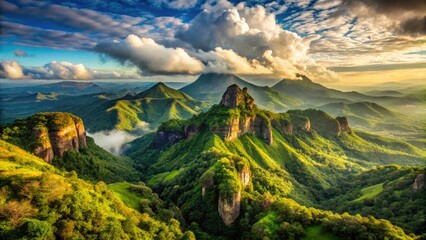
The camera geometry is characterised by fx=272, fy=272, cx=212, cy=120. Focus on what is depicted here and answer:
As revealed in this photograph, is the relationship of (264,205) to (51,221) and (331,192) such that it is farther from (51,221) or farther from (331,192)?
(331,192)

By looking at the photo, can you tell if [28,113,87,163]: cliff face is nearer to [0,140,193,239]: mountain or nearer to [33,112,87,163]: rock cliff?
[33,112,87,163]: rock cliff

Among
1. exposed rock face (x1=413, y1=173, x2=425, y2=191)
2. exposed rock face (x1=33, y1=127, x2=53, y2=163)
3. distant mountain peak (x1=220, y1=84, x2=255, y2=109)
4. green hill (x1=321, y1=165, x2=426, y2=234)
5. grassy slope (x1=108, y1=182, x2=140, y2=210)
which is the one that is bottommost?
green hill (x1=321, y1=165, x2=426, y2=234)

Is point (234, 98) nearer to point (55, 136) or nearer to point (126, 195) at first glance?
point (55, 136)

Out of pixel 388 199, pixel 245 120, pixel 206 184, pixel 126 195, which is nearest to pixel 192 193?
pixel 206 184

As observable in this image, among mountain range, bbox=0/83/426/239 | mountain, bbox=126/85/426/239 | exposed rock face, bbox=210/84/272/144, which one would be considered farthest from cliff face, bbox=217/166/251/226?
exposed rock face, bbox=210/84/272/144

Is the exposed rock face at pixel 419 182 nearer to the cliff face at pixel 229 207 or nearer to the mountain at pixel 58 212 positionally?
the cliff face at pixel 229 207

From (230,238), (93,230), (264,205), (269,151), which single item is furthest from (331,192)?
(93,230)
